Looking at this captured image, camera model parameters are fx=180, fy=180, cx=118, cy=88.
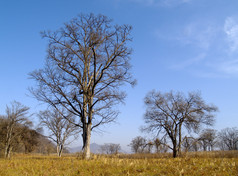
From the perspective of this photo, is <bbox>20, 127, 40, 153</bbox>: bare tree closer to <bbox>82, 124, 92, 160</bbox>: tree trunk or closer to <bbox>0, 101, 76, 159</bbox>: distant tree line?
<bbox>0, 101, 76, 159</bbox>: distant tree line

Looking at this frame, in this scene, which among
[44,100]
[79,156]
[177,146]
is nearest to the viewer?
[79,156]

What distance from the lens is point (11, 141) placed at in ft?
109

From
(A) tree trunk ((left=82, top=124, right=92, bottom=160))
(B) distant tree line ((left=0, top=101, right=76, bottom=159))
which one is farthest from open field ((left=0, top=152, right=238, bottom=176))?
(B) distant tree line ((left=0, top=101, right=76, bottom=159))

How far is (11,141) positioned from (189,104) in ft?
104

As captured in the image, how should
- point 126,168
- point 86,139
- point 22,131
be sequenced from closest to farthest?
1. point 126,168
2. point 86,139
3. point 22,131

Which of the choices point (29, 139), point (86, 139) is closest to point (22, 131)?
point (29, 139)

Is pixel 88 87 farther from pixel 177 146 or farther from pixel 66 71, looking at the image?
pixel 177 146

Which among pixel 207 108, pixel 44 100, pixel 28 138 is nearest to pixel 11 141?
pixel 28 138

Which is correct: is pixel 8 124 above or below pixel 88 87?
below

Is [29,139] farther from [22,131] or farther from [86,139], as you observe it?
[86,139]

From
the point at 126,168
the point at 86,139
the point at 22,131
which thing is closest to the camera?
the point at 126,168

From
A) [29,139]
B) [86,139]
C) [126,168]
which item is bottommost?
[29,139]

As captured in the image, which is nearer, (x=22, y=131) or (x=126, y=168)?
(x=126, y=168)

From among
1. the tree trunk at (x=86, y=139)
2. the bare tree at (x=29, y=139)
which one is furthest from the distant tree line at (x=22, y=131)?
the tree trunk at (x=86, y=139)
